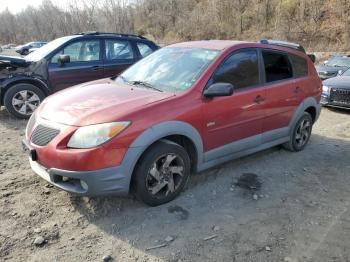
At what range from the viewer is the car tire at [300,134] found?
18.1ft

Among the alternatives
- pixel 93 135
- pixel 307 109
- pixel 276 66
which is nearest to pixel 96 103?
pixel 93 135

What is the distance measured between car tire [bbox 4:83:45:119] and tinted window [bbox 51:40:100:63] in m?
0.73

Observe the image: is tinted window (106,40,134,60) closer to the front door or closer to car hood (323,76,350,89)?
the front door

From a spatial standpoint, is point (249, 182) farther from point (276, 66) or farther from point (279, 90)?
point (276, 66)

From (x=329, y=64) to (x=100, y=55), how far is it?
33.3ft

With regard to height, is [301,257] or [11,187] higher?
[11,187]

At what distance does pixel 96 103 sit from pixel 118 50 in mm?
4689

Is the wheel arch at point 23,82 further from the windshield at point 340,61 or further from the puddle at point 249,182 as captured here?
the windshield at point 340,61

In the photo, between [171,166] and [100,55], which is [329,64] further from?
[171,166]

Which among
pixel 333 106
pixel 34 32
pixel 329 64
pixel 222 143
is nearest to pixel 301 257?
pixel 222 143

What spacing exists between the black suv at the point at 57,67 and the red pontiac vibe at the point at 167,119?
3091 millimetres

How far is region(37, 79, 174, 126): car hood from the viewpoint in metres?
3.45

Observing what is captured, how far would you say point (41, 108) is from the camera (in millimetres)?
4027

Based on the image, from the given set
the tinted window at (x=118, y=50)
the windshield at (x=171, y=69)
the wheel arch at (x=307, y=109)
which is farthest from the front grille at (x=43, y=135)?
Answer: the tinted window at (x=118, y=50)
